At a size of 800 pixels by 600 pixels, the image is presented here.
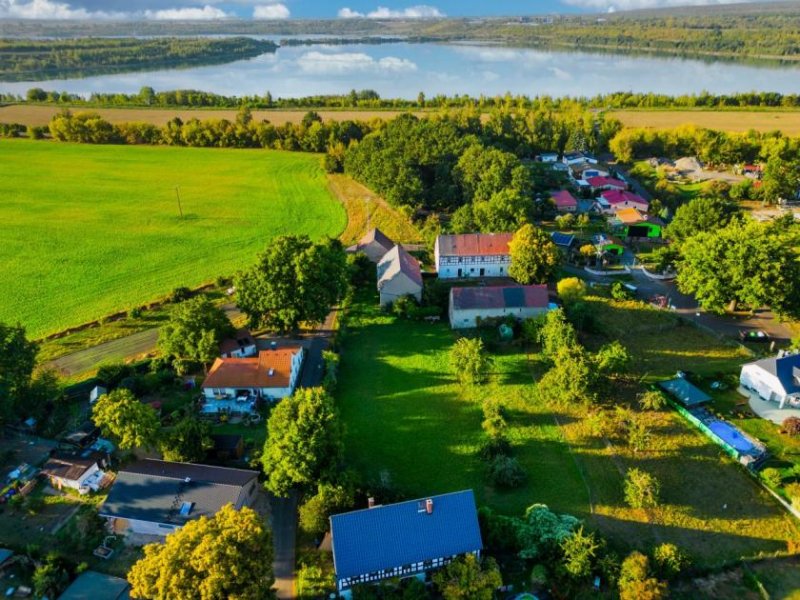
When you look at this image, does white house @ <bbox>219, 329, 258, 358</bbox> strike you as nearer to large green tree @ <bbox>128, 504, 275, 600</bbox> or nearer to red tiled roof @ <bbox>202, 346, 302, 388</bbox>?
red tiled roof @ <bbox>202, 346, 302, 388</bbox>

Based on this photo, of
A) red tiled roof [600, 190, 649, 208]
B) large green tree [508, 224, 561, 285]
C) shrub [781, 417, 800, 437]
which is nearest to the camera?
shrub [781, 417, 800, 437]

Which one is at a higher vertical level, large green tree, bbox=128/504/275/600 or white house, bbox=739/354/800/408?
large green tree, bbox=128/504/275/600

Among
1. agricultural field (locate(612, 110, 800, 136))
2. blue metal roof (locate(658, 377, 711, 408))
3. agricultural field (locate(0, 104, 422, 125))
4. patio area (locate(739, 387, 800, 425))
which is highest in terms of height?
agricultural field (locate(0, 104, 422, 125))

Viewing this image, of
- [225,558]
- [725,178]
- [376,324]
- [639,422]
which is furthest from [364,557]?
[725,178]

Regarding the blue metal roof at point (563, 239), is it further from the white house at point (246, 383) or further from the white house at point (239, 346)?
the white house at point (239, 346)

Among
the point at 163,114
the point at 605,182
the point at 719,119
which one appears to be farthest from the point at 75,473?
the point at 719,119

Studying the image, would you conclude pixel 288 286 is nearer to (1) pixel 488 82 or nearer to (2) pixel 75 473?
(2) pixel 75 473

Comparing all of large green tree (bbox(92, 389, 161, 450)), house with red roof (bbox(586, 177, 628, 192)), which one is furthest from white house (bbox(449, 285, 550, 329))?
house with red roof (bbox(586, 177, 628, 192))
